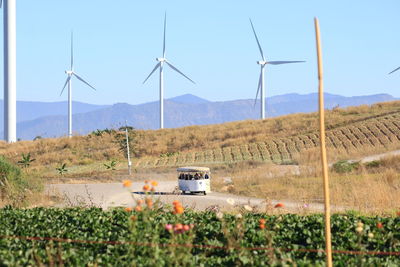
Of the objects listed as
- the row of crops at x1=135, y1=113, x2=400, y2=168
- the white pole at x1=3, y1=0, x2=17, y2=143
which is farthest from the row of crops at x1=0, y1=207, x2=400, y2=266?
the white pole at x1=3, y1=0, x2=17, y2=143

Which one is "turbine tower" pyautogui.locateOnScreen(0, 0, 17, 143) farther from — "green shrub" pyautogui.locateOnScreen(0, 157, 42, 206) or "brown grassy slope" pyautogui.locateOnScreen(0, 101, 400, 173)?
"green shrub" pyautogui.locateOnScreen(0, 157, 42, 206)

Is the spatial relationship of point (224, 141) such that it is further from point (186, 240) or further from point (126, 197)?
point (186, 240)

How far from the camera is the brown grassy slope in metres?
43.1

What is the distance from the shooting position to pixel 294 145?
44406 mm

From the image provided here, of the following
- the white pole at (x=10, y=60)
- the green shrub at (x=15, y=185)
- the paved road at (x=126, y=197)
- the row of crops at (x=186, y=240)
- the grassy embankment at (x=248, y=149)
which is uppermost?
the white pole at (x=10, y=60)

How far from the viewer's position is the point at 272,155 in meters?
41.0

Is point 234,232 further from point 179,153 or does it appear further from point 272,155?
point 179,153

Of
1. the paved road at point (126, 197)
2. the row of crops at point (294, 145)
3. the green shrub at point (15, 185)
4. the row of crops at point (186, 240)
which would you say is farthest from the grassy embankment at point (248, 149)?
the row of crops at point (186, 240)

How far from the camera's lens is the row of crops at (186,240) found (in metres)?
7.75

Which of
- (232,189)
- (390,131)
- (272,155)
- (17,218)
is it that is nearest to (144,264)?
(17,218)

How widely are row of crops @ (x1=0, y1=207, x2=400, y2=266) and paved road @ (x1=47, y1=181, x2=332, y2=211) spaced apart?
19.7 feet

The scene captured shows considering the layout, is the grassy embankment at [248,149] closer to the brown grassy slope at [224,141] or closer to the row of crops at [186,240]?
the brown grassy slope at [224,141]

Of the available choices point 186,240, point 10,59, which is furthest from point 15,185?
point 10,59

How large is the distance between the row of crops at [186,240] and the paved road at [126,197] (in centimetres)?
601
